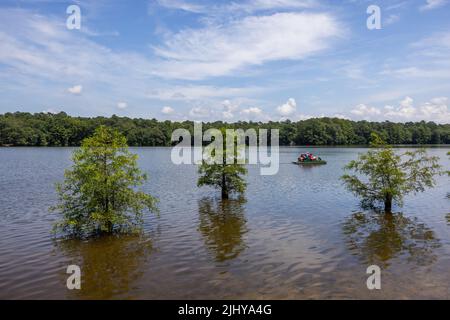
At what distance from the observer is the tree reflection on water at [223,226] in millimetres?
21766

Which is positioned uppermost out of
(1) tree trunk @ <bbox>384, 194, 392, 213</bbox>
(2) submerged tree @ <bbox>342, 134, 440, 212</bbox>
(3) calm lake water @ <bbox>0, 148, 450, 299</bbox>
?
(2) submerged tree @ <bbox>342, 134, 440, 212</bbox>

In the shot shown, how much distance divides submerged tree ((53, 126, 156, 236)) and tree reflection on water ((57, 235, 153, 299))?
1325 mm

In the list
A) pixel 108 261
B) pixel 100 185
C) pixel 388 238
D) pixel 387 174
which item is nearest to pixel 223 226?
pixel 100 185

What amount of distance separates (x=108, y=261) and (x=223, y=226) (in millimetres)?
9851

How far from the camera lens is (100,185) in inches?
886

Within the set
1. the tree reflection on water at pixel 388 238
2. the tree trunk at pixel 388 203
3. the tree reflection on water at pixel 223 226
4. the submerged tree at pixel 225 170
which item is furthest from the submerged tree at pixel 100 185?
the tree trunk at pixel 388 203

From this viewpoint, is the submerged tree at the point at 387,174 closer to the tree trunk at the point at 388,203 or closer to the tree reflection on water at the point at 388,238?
the tree trunk at the point at 388,203

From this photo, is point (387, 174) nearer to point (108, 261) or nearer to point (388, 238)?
point (388, 238)

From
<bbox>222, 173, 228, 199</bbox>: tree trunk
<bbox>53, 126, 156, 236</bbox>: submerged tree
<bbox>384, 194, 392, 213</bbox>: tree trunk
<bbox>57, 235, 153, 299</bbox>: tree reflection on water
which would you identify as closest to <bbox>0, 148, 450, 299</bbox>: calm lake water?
<bbox>57, 235, 153, 299</bbox>: tree reflection on water

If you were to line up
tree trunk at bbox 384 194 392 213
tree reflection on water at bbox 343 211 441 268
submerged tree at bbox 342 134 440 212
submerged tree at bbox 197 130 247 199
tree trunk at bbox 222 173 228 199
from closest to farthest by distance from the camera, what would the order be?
tree reflection on water at bbox 343 211 441 268
submerged tree at bbox 342 134 440 212
tree trunk at bbox 384 194 392 213
submerged tree at bbox 197 130 247 199
tree trunk at bbox 222 173 228 199

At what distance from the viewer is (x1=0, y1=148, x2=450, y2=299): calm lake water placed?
16141 mm

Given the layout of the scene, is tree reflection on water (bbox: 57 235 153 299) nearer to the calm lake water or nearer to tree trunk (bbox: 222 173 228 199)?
the calm lake water
